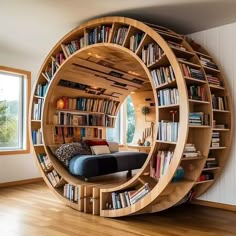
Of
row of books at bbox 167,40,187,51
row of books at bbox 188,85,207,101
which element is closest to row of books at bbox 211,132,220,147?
row of books at bbox 188,85,207,101

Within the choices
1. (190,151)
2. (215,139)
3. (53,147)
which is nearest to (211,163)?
(215,139)

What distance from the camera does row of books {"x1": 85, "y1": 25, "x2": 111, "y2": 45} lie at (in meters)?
4.02

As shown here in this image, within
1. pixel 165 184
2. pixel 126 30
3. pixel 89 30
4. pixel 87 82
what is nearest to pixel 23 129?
pixel 87 82

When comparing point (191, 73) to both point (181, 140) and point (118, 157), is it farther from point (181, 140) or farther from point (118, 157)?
point (118, 157)

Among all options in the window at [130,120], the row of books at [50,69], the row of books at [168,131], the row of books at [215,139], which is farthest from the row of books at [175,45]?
the window at [130,120]

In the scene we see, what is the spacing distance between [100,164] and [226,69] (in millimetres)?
2317

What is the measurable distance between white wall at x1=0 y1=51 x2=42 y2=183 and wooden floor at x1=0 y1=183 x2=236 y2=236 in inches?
52.0

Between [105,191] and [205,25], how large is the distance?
2782mm

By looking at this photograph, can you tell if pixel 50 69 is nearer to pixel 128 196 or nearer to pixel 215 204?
pixel 128 196

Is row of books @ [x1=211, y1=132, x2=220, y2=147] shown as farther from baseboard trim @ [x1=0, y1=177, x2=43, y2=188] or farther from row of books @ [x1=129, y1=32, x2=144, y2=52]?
baseboard trim @ [x1=0, y1=177, x2=43, y2=188]

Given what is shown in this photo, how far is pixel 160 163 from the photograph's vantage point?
3.58 metres

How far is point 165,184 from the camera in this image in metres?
3.36

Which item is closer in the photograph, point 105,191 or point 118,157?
point 105,191

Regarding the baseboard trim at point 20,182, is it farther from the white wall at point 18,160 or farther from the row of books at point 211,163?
the row of books at point 211,163
